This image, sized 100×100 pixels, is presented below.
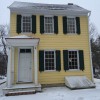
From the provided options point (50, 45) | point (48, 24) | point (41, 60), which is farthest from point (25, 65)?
point (48, 24)

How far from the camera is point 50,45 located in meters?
13.7

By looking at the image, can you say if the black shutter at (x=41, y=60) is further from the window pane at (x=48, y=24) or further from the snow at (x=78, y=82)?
the snow at (x=78, y=82)

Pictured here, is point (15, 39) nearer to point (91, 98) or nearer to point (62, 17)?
point (62, 17)

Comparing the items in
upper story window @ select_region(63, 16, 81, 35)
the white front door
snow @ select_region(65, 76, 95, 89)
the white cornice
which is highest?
the white cornice

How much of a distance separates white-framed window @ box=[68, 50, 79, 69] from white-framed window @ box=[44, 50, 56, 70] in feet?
4.14

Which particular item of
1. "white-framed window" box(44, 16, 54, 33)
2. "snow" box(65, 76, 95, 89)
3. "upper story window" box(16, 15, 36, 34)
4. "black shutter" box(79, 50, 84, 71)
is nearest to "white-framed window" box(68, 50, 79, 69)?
"black shutter" box(79, 50, 84, 71)

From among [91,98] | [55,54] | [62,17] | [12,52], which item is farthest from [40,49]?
[91,98]

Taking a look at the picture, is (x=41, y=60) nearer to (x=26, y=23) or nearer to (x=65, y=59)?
(x=65, y=59)

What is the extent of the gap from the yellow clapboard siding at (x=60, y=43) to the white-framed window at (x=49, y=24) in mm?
468

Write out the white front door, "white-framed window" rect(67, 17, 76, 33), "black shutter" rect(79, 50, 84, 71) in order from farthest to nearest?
"white-framed window" rect(67, 17, 76, 33) < "black shutter" rect(79, 50, 84, 71) < the white front door

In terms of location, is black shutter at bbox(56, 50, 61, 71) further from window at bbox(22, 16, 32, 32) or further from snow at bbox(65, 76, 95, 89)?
window at bbox(22, 16, 32, 32)

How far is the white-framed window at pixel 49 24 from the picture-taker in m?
14.0

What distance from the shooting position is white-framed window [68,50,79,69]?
13859 millimetres

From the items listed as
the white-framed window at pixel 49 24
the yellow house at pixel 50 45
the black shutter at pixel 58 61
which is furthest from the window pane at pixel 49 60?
the white-framed window at pixel 49 24
